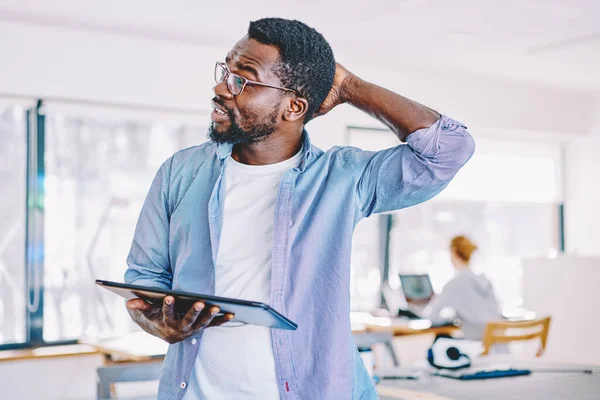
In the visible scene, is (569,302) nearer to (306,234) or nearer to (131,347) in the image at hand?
(131,347)

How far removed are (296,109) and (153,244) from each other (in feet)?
1.22

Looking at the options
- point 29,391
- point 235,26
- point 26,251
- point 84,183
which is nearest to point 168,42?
point 235,26

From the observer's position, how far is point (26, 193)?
Result: 4906 mm

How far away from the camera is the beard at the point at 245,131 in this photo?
1384mm

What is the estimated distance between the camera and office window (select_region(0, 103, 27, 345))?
484 cm

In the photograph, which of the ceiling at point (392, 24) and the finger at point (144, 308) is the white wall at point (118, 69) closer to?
the ceiling at point (392, 24)

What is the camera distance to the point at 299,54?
1396 millimetres

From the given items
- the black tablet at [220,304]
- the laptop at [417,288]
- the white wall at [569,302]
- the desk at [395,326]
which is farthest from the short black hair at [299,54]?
the laptop at [417,288]

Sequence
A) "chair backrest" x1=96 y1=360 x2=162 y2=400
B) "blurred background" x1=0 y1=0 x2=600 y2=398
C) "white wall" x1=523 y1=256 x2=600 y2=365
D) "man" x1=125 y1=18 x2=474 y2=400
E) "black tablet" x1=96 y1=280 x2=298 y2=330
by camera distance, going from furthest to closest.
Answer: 1. "white wall" x1=523 y1=256 x2=600 y2=365
2. "blurred background" x1=0 y1=0 x2=600 y2=398
3. "chair backrest" x1=96 y1=360 x2=162 y2=400
4. "man" x1=125 y1=18 x2=474 y2=400
5. "black tablet" x1=96 y1=280 x2=298 y2=330

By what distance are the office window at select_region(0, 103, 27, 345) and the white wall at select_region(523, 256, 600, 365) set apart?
363 cm

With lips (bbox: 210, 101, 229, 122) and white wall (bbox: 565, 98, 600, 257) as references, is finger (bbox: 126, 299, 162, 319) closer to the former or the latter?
lips (bbox: 210, 101, 229, 122)

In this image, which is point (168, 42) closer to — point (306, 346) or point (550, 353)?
point (550, 353)

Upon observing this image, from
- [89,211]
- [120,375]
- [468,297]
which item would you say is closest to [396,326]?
[468,297]

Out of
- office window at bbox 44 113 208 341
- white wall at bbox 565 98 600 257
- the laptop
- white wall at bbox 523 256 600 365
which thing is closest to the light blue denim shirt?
office window at bbox 44 113 208 341
